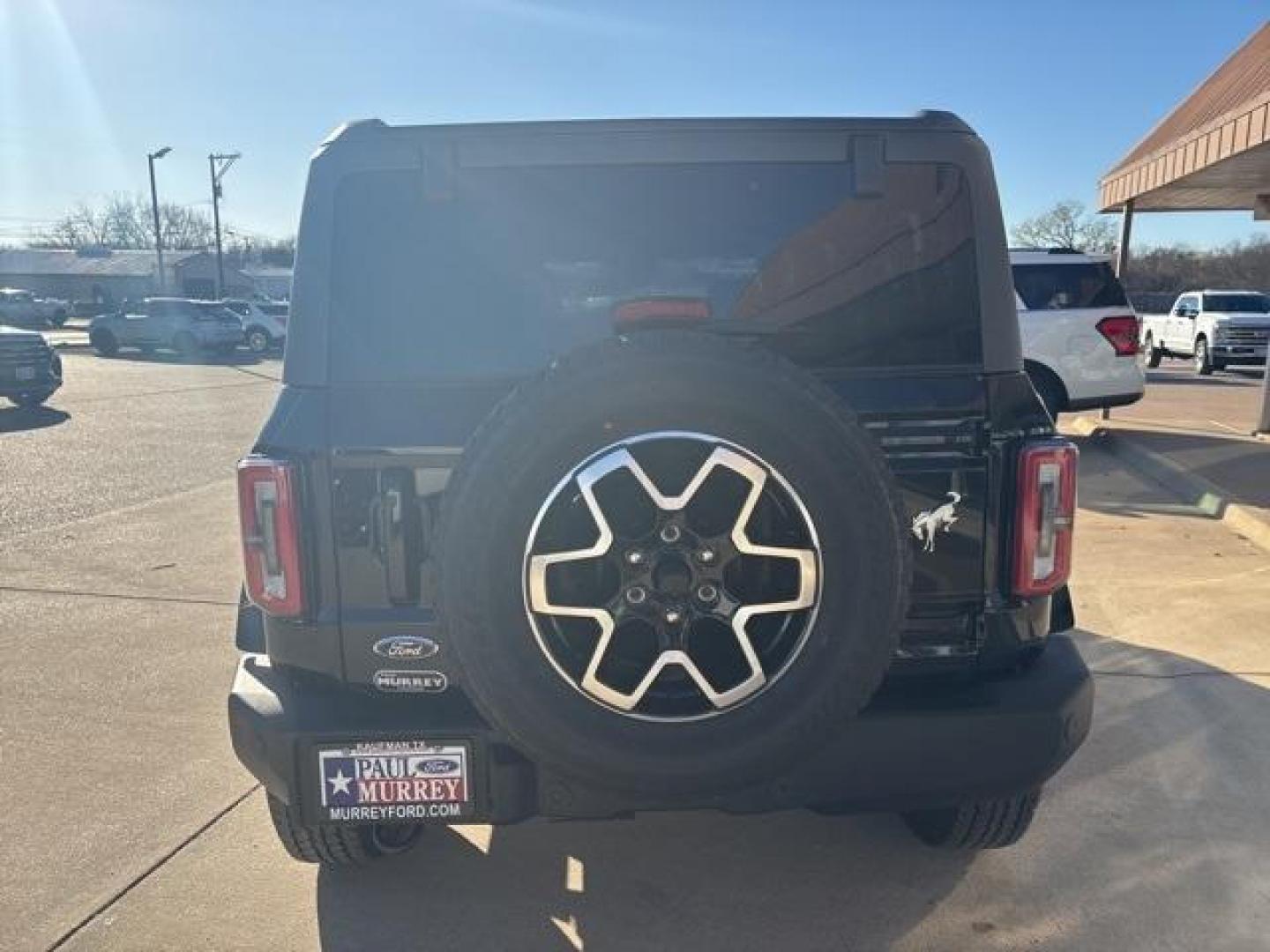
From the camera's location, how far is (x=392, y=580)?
2.38 metres

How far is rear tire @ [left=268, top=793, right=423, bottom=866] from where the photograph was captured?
2.78 meters

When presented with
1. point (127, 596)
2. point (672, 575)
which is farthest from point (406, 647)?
point (127, 596)

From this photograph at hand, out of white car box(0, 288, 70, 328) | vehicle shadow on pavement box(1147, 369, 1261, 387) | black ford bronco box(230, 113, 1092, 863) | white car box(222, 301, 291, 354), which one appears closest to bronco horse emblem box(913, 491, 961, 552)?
black ford bronco box(230, 113, 1092, 863)

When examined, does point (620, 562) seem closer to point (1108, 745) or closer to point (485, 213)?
point (485, 213)

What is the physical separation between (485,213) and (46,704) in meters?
3.23

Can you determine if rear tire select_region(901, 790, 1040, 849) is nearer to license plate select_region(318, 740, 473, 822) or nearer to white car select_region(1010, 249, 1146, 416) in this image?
license plate select_region(318, 740, 473, 822)

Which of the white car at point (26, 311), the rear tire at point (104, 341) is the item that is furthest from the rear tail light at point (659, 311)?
the white car at point (26, 311)

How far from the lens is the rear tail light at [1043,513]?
242 centimetres

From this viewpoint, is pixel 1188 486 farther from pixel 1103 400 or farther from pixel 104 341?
pixel 104 341

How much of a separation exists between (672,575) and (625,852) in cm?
142

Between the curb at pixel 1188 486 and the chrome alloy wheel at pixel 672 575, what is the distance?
578cm

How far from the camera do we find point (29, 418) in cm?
1419

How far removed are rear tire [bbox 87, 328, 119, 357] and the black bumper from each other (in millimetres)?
32680

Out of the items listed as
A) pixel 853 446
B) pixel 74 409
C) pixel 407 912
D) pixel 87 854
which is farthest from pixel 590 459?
pixel 74 409
